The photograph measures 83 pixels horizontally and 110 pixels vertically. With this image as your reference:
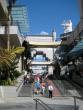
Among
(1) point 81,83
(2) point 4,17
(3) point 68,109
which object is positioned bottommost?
(1) point 81,83

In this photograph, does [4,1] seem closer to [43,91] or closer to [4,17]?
[4,17]

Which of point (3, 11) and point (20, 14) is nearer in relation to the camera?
point (3, 11)

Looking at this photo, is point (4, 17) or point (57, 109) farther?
point (4, 17)

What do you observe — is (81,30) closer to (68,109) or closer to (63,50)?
(63,50)

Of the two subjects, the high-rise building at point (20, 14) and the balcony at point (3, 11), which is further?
the high-rise building at point (20, 14)

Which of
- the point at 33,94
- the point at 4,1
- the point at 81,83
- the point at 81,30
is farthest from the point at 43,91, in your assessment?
the point at 81,30

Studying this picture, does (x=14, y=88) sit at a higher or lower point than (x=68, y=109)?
lower

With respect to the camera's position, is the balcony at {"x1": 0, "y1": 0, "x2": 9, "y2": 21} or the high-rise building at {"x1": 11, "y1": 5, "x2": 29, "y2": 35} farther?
the high-rise building at {"x1": 11, "y1": 5, "x2": 29, "y2": 35}

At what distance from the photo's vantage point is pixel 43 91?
33406mm

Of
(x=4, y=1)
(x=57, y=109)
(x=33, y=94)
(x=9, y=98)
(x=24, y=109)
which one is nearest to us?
(x=57, y=109)

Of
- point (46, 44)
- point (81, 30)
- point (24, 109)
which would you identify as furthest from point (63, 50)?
point (24, 109)

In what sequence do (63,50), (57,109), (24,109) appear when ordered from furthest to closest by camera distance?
(63,50)
(24,109)
(57,109)

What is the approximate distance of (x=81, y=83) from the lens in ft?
140

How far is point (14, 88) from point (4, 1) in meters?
13.2
